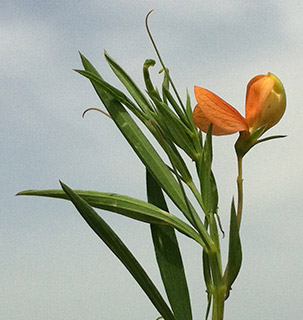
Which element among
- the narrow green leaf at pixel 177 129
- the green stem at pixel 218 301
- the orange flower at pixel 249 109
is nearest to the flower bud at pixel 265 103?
the orange flower at pixel 249 109

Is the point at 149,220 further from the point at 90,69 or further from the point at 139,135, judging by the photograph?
the point at 90,69

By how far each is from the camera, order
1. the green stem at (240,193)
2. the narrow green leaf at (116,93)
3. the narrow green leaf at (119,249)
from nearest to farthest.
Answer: the narrow green leaf at (119,249)
the green stem at (240,193)
the narrow green leaf at (116,93)

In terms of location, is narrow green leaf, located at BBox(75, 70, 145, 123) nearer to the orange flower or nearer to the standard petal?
the orange flower

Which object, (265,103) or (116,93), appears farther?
(116,93)

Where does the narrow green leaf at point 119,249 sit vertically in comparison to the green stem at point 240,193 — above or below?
below

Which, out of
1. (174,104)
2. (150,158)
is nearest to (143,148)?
(150,158)

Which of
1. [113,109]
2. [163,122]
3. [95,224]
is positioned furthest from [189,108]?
[95,224]

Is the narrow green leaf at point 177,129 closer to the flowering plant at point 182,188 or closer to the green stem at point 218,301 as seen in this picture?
the flowering plant at point 182,188

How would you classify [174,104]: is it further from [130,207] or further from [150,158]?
[130,207]
